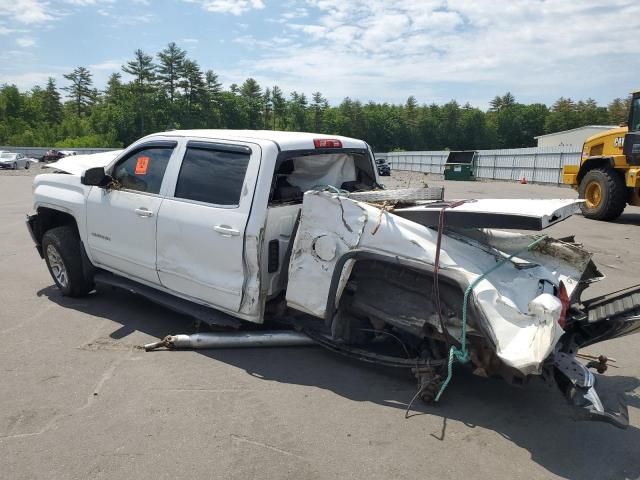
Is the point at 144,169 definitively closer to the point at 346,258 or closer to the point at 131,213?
the point at 131,213

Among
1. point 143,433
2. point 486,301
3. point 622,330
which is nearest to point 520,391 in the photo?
point 622,330

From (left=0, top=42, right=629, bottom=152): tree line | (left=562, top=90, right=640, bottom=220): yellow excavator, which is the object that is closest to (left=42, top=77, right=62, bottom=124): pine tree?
(left=0, top=42, right=629, bottom=152): tree line

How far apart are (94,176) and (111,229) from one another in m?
0.53

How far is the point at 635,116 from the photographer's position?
41.6ft

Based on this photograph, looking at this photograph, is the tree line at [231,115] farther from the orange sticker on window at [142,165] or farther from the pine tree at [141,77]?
the orange sticker on window at [142,165]

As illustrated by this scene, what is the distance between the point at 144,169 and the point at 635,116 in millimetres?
12466

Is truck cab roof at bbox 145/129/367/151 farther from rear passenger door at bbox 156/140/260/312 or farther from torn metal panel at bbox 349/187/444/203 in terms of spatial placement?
torn metal panel at bbox 349/187/444/203

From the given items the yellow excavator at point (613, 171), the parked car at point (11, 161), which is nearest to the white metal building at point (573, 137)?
the yellow excavator at point (613, 171)

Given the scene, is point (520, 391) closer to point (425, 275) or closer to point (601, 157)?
point (425, 275)

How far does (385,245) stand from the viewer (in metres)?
3.55

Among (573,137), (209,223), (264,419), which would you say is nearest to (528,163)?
(209,223)

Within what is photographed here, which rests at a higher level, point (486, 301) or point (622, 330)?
point (486, 301)

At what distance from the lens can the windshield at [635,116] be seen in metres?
12.6

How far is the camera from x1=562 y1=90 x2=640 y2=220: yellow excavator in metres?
12.2
